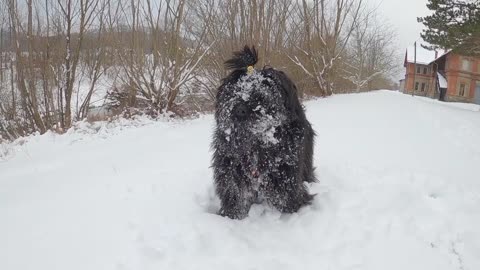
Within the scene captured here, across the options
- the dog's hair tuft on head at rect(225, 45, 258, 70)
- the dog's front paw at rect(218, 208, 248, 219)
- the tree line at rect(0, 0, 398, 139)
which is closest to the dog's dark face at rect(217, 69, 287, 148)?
the dog's hair tuft on head at rect(225, 45, 258, 70)

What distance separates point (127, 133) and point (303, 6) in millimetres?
7913

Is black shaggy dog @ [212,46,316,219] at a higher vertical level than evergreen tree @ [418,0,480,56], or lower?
lower

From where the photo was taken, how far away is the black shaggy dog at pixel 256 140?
2568 millimetres

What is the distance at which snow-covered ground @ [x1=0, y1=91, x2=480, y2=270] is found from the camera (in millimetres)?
2133

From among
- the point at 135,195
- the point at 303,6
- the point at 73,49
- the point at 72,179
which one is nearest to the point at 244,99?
the point at 135,195

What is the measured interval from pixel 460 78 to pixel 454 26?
23.8 metres

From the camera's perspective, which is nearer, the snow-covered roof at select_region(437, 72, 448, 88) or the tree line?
the tree line

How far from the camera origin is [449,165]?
3.55 meters

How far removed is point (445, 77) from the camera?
34156 millimetres

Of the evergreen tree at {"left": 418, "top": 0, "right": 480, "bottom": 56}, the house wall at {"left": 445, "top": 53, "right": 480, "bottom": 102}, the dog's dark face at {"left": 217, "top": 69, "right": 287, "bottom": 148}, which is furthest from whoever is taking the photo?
the house wall at {"left": 445, "top": 53, "right": 480, "bottom": 102}

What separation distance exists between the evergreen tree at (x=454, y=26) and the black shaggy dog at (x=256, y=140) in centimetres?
1103

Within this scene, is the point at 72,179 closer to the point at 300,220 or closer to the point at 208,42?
the point at 300,220

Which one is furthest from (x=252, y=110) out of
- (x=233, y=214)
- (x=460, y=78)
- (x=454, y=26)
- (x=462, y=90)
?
(x=462, y=90)

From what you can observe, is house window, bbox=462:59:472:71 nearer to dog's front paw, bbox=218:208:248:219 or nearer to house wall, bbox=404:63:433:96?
house wall, bbox=404:63:433:96
